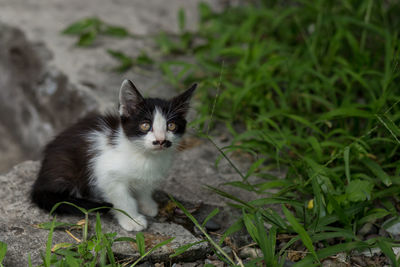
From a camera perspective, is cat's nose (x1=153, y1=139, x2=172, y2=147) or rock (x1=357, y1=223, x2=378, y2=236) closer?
cat's nose (x1=153, y1=139, x2=172, y2=147)

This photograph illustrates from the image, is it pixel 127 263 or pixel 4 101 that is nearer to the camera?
pixel 127 263

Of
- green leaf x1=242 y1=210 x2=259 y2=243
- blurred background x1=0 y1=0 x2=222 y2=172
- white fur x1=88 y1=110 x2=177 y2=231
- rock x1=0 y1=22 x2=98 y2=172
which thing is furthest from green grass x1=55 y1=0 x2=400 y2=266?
rock x1=0 y1=22 x2=98 y2=172

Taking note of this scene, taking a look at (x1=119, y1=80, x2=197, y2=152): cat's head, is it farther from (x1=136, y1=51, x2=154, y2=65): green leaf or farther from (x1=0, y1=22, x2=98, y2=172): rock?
(x1=136, y1=51, x2=154, y2=65): green leaf

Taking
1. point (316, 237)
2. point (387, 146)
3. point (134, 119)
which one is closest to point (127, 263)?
point (134, 119)

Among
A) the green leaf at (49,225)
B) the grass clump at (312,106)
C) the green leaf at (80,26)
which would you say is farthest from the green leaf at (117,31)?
the green leaf at (49,225)

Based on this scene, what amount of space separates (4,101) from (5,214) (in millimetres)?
2733

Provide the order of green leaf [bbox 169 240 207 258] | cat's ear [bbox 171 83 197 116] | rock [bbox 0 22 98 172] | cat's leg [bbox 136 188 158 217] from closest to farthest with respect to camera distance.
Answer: green leaf [bbox 169 240 207 258] → cat's ear [bbox 171 83 197 116] → cat's leg [bbox 136 188 158 217] → rock [bbox 0 22 98 172]

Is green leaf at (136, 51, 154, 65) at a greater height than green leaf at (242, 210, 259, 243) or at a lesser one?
greater

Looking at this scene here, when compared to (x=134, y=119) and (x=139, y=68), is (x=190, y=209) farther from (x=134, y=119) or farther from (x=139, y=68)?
(x=139, y=68)

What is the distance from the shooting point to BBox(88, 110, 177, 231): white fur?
2586 mm

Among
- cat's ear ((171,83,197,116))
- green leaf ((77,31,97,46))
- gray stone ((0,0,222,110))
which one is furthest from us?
green leaf ((77,31,97,46))

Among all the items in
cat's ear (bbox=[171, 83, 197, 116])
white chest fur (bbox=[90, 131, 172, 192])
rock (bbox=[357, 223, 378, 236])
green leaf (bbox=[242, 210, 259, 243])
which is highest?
cat's ear (bbox=[171, 83, 197, 116])

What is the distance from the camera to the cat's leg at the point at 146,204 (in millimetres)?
2820

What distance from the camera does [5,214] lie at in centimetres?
259
